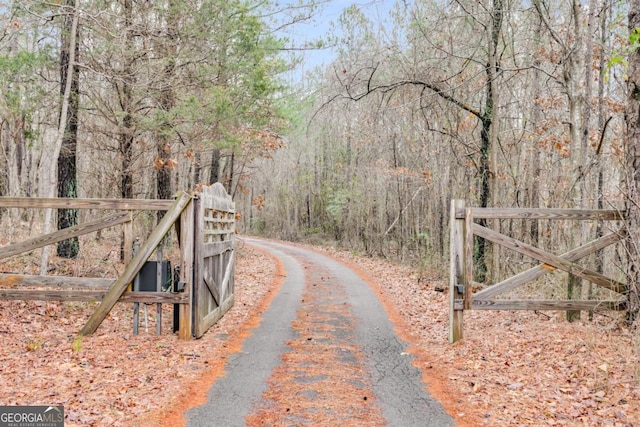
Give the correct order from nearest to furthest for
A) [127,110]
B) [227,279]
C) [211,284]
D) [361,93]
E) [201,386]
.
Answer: [201,386]
[211,284]
[227,279]
[127,110]
[361,93]

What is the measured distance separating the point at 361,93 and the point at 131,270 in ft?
31.5

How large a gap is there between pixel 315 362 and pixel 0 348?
4.32 metres

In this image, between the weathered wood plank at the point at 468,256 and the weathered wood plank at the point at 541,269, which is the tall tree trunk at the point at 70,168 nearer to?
the weathered wood plank at the point at 468,256

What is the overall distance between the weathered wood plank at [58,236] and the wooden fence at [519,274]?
5.14 meters

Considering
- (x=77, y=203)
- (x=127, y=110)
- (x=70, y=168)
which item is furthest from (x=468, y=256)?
(x=70, y=168)

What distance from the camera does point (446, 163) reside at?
18578mm

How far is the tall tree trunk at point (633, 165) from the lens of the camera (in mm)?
6676

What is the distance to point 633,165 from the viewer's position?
6.75 metres

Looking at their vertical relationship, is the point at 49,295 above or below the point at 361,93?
below

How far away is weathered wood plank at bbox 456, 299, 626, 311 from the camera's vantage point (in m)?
7.18

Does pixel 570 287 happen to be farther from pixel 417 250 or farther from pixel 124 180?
pixel 417 250

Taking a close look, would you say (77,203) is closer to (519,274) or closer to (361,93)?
(519,274)

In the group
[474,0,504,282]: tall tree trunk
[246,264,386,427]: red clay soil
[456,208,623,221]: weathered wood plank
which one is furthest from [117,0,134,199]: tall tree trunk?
[474,0,504,282]: tall tree trunk

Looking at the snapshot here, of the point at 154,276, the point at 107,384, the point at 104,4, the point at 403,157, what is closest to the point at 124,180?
the point at 104,4
